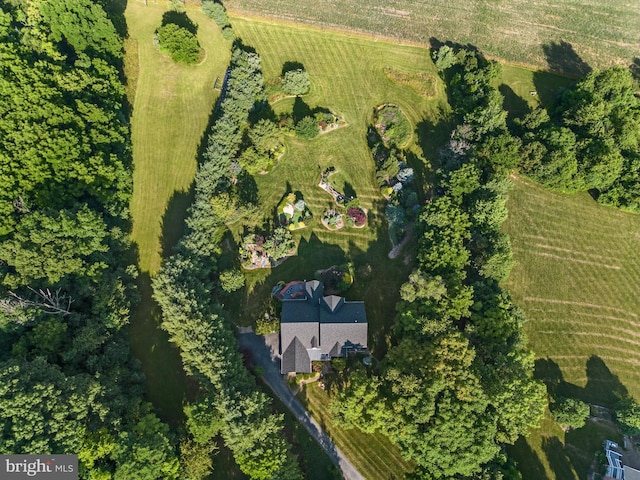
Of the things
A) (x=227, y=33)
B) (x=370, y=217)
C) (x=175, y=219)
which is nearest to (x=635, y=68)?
(x=370, y=217)

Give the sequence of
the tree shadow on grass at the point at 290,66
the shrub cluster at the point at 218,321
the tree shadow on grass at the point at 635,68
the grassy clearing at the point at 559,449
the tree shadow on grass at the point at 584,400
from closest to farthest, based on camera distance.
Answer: the shrub cluster at the point at 218,321 < the grassy clearing at the point at 559,449 < the tree shadow on grass at the point at 584,400 < the tree shadow on grass at the point at 290,66 < the tree shadow on grass at the point at 635,68

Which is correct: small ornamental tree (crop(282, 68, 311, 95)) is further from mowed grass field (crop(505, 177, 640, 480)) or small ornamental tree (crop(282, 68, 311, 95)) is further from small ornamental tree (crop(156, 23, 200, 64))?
mowed grass field (crop(505, 177, 640, 480))

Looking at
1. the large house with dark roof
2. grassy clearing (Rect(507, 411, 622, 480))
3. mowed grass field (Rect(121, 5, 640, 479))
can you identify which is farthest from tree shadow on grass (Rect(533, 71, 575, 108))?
grassy clearing (Rect(507, 411, 622, 480))

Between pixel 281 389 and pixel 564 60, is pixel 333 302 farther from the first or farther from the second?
pixel 564 60

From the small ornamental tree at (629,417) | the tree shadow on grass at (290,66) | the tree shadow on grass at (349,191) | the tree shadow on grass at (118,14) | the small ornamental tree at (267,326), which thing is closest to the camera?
the small ornamental tree at (629,417)

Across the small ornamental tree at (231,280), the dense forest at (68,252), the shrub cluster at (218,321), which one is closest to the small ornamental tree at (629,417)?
the shrub cluster at (218,321)

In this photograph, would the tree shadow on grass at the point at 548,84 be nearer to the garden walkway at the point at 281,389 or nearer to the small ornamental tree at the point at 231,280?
the small ornamental tree at the point at 231,280
